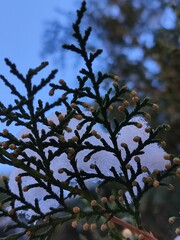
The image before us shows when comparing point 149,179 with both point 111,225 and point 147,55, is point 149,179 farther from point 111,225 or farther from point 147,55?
point 147,55

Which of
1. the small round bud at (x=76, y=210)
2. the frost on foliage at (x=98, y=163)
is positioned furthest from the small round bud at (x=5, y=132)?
the small round bud at (x=76, y=210)

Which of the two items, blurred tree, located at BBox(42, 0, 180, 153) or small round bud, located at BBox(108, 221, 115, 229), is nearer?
small round bud, located at BBox(108, 221, 115, 229)

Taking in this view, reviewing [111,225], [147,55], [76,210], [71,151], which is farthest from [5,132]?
[147,55]

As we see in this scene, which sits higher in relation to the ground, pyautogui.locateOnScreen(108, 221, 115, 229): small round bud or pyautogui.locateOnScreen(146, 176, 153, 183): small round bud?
pyautogui.locateOnScreen(146, 176, 153, 183): small round bud

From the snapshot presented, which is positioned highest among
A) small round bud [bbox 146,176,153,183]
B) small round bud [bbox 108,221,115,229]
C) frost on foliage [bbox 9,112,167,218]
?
frost on foliage [bbox 9,112,167,218]

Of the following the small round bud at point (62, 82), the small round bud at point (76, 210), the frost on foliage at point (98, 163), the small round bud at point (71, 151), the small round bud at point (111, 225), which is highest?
the small round bud at point (62, 82)

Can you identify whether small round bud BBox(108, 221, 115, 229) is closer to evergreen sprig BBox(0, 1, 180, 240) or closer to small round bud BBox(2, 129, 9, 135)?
evergreen sprig BBox(0, 1, 180, 240)

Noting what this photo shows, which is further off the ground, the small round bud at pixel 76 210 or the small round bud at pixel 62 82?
the small round bud at pixel 62 82

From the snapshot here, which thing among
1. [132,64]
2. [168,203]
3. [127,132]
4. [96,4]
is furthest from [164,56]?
[127,132]

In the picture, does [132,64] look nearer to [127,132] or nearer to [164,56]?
[164,56]

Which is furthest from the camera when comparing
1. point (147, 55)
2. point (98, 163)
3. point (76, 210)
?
point (147, 55)

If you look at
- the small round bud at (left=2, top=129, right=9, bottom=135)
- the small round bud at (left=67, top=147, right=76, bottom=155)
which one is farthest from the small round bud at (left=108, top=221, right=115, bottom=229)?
the small round bud at (left=2, top=129, right=9, bottom=135)

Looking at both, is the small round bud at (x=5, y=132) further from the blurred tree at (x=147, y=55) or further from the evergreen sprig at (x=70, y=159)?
the blurred tree at (x=147, y=55)
